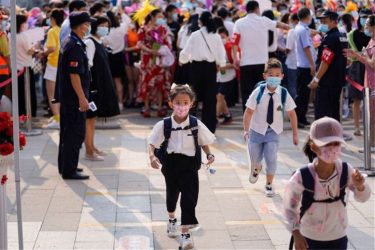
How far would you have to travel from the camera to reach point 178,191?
7.19 meters

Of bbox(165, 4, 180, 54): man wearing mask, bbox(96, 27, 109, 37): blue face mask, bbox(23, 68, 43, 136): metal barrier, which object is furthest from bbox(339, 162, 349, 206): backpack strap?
bbox(165, 4, 180, 54): man wearing mask

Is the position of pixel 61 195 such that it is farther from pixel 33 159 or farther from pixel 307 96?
pixel 307 96

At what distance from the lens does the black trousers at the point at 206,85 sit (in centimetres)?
1158

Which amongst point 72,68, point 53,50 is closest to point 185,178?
point 72,68

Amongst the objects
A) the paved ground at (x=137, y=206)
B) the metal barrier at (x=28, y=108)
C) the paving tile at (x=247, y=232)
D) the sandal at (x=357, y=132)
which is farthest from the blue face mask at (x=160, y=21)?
the paving tile at (x=247, y=232)

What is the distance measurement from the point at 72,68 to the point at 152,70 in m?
4.80

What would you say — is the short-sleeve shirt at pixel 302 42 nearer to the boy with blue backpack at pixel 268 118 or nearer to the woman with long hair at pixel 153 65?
the woman with long hair at pixel 153 65

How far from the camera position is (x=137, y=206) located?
8.31 meters

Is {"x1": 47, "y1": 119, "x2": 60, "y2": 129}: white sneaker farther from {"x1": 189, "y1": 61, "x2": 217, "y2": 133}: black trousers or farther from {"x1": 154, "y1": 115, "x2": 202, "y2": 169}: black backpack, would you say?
{"x1": 154, "y1": 115, "x2": 202, "y2": 169}: black backpack

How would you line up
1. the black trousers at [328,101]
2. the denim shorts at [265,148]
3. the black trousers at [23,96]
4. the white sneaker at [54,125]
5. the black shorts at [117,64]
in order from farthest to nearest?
the black shorts at [117,64] → the black trousers at [23,96] → the white sneaker at [54,125] → the black trousers at [328,101] → the denim shorts at [265,148]

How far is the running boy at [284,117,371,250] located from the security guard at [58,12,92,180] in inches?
179

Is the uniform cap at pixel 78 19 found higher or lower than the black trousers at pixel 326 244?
higher

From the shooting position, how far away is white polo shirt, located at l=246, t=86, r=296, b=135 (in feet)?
27.5

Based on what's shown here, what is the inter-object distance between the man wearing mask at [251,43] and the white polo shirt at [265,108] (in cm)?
331
